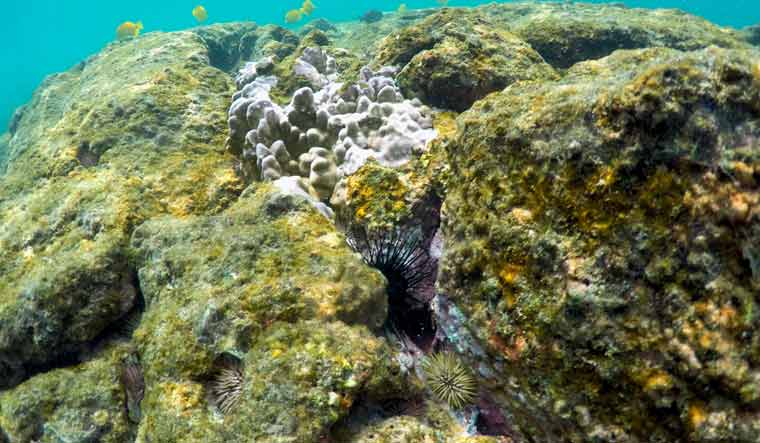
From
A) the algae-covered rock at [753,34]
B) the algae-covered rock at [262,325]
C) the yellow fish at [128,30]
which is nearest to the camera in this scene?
the algae-covered rock at [262,325]

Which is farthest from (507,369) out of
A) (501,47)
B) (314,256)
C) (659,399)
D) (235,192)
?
(501,47)

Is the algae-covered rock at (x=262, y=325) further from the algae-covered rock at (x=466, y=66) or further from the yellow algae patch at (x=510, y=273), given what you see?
the algae-covered rock at (x=466, y=66)

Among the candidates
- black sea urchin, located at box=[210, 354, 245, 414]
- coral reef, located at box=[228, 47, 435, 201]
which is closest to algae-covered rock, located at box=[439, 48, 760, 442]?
black sea urchin, located at box=[210, 354, 245, 414]

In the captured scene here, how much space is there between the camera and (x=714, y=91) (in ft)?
5.68

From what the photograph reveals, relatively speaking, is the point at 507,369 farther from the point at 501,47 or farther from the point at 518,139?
the point at 501,47

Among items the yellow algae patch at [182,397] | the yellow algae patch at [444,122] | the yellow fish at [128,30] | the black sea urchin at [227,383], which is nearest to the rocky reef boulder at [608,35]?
the yellow algae patch at [444,122]

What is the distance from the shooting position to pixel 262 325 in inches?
101

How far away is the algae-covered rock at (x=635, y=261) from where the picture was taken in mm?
1623

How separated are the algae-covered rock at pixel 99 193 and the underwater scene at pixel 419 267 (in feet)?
0.11

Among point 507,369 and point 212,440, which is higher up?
point 507,369

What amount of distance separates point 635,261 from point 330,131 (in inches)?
147

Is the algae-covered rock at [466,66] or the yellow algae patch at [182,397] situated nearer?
the yellow algae patch at [182,397]

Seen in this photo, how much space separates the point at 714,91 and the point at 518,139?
2.72 feet

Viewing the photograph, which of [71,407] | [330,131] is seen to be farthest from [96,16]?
[71,407]
